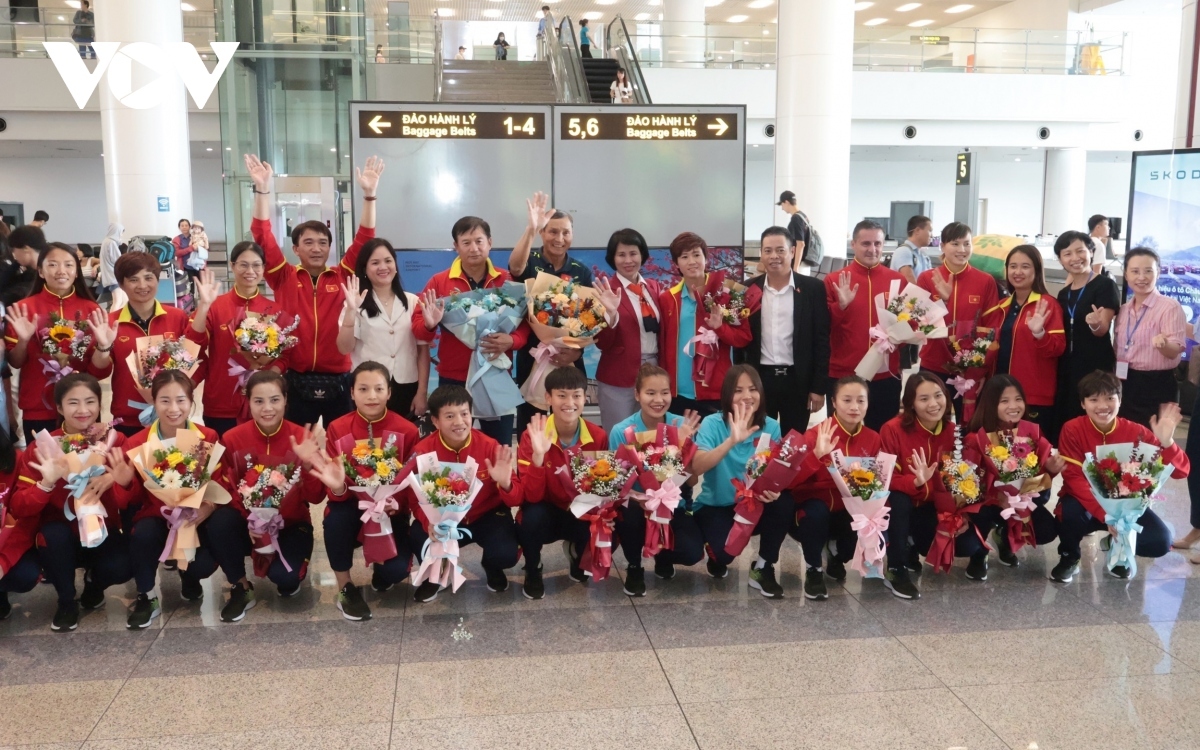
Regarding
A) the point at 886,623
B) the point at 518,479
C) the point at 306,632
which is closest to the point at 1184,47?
the point at 886,623

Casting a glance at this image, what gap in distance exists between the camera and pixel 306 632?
13.7 ft

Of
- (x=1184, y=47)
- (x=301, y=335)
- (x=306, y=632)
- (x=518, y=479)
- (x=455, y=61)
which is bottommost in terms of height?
(x=306, y=632)

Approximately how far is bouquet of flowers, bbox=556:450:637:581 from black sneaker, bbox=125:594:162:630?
183cm

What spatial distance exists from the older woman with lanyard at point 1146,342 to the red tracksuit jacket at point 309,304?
14.0 ft

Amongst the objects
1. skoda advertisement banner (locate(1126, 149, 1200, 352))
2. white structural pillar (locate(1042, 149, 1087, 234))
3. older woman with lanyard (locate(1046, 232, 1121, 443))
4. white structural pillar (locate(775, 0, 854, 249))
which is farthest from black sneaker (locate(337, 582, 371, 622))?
white structural pillar (locate(1042, 149, 1087, 234))

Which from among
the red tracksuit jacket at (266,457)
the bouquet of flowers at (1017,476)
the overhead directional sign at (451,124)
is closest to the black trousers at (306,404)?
the red tracksuit jacket at (266,457)

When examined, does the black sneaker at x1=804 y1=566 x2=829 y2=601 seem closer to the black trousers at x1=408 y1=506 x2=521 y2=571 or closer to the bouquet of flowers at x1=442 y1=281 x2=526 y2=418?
the black trousers at x1=408 y1=506 x2=521 y2=571

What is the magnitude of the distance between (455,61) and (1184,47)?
1214 centimetres

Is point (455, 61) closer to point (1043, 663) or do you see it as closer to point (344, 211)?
point (344, 211)

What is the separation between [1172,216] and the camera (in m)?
7.38

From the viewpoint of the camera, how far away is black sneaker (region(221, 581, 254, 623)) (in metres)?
4.31

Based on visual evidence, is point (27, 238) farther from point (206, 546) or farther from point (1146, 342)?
point (1146, 342)

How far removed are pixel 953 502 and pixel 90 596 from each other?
392 centimetres

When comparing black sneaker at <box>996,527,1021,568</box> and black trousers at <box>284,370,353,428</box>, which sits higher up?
black trousers at <box>284,370,353,428</box>
